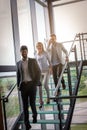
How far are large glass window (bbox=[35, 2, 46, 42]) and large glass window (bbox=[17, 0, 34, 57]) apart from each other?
85cm

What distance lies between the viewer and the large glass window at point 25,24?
6.33 metres

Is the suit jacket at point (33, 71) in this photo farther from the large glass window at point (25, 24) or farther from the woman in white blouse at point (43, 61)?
the large glass window at point (25, 24)

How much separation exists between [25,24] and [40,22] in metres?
1.53

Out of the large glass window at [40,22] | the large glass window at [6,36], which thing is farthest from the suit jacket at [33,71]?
the large glass window at [40,22]

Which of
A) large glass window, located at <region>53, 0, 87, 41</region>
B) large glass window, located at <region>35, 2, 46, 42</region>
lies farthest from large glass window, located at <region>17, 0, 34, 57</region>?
large glass window, located at <region>53, 0, 87, 41</region>

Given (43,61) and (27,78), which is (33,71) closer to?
(27,78)

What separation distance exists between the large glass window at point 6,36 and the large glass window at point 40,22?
2.30 meters

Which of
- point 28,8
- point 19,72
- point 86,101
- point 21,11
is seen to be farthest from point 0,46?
point 86,101

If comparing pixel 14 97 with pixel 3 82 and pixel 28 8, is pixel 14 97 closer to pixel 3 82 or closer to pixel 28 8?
pixel 3 82

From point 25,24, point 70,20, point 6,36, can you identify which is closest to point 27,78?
point 6,36

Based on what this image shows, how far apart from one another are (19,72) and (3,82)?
3.51ft

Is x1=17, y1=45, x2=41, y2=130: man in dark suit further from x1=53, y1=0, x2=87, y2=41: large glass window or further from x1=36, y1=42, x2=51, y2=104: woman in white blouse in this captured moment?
x1=53, y1=0, x2=87, y2=41: large glass window

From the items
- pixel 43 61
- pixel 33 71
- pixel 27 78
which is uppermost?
pixel 43 61

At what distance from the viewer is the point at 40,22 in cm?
812
